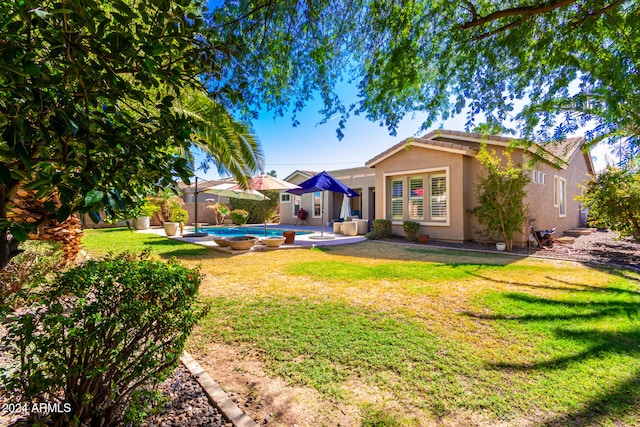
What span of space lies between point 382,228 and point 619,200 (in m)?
9.91

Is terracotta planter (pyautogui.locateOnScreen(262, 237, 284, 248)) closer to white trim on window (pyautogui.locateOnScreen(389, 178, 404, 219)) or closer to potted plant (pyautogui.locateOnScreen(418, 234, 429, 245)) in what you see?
potted plant (pyautogui.locateOnScreen(418, 234, 429, 245))

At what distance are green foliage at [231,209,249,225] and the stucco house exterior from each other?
49.4 feet

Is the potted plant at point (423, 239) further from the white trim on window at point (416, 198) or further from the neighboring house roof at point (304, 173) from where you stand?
the neighboring house roof at point (304, 173)

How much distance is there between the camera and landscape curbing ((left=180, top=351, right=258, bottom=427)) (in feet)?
8.64

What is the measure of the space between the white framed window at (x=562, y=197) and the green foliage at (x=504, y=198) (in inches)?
333

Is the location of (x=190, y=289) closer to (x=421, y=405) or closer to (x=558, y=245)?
(x=421, y=405)

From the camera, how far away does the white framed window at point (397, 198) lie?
16.2 m

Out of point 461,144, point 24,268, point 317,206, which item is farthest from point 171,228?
point 461,144

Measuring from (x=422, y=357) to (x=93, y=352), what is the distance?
11.5 feet

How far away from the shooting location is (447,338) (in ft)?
14.1

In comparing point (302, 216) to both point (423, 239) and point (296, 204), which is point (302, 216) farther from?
point (423, 239)

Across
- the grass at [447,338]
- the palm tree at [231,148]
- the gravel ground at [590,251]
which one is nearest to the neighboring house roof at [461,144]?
the gravel ground at [590,251]

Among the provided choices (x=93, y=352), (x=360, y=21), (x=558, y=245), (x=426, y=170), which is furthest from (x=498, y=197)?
(x=93, y=352)

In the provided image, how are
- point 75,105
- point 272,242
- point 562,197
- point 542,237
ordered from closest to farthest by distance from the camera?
point 75,105 → point 272,242 → point 542,237 → point 562,197
